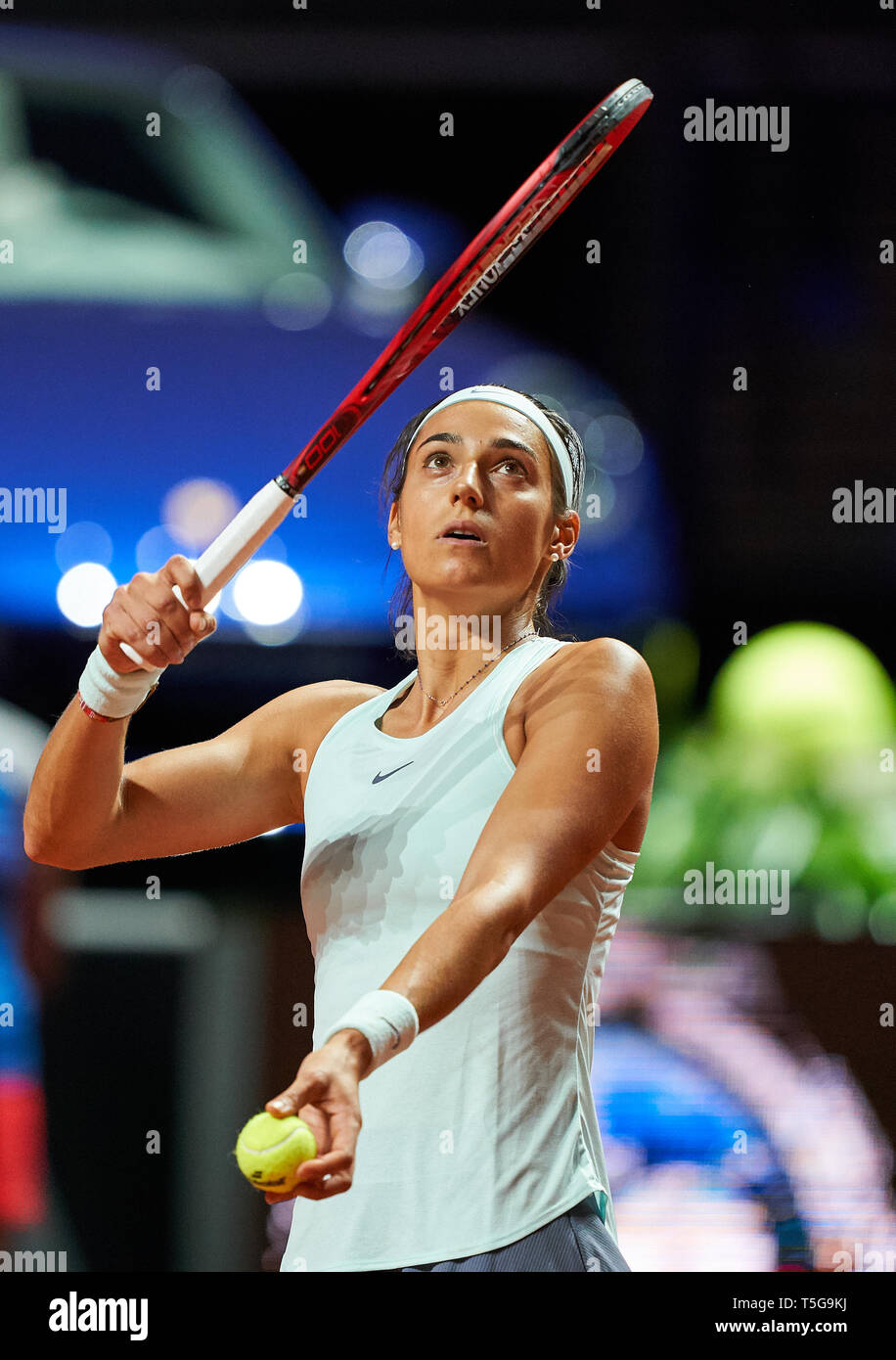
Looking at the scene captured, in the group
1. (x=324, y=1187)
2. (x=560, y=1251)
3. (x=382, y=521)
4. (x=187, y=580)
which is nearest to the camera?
(x=324, y=1187)

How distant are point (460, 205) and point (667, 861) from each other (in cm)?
130

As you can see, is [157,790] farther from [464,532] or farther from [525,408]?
[525,408]

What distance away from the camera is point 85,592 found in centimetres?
261

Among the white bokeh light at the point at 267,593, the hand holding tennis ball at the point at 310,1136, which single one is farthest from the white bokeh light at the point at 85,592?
the hand holding tennis ball at the point at 310,1136

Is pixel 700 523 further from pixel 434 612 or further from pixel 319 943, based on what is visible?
pixel 319 943

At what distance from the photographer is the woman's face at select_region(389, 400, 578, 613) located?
1996 millimetres

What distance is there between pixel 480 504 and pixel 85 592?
945 millimetres

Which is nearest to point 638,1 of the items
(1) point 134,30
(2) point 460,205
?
(2) point 460,205

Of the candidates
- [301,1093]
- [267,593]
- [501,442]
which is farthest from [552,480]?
[301,1093]

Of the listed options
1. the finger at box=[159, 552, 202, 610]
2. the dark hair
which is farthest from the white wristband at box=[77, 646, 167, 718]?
the dark hair

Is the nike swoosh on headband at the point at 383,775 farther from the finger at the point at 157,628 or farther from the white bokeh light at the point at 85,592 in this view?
the white bokeh light at the point at 85,592

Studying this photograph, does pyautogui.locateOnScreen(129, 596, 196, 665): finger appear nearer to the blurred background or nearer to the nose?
the nose

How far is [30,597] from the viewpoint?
8.53 ft

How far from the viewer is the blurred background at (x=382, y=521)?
2555 mm
